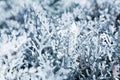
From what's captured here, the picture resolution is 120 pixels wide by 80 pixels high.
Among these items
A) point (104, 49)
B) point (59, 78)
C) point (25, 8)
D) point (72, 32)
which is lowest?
point (59, 78)

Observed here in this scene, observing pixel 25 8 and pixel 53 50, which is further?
pixel 25 8

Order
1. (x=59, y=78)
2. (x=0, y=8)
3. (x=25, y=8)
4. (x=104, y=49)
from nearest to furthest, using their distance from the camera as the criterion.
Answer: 1. (x=59, y=78)
2. (x=104, y=49)
3. (x=25, y=8)
4. (x=0, y=8)

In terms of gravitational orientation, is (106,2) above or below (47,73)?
above

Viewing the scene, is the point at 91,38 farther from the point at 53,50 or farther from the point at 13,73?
the point at 13,73

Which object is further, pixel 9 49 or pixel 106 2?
pixel 106 2

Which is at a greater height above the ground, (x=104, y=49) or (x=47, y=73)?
(x=104, y=49)

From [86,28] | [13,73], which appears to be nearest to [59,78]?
[13,73]

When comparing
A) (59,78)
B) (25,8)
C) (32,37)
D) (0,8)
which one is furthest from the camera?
(0,8)

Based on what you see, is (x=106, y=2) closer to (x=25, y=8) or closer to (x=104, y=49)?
(x=25, y=8)

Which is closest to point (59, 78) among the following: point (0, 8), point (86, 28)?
point (86, 28)
